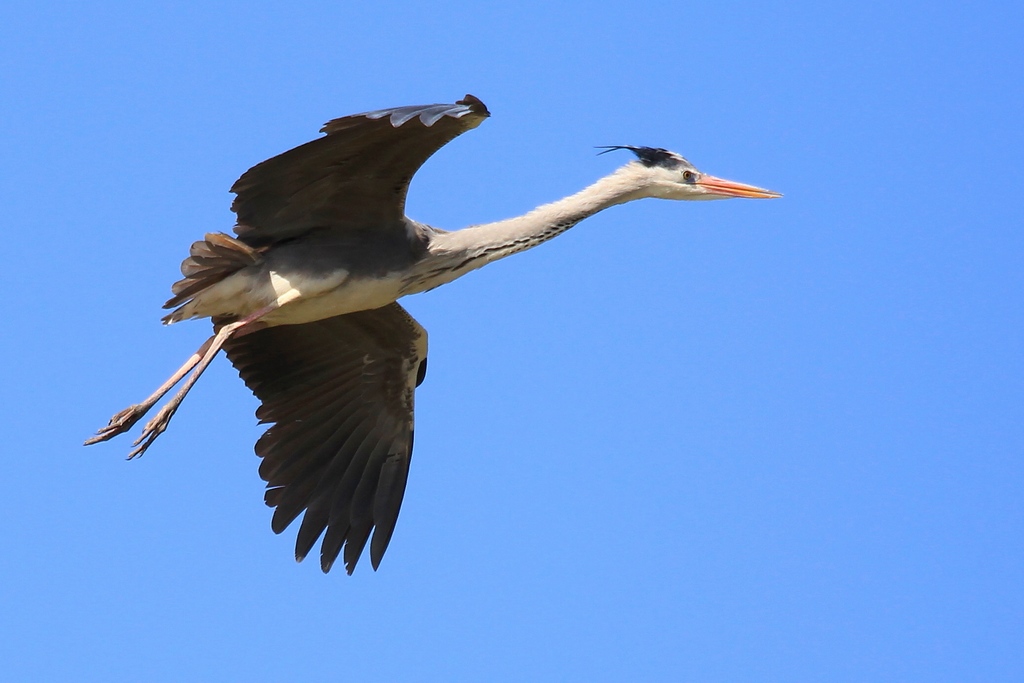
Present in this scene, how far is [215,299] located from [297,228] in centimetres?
63

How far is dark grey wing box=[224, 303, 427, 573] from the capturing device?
9188 millimetres

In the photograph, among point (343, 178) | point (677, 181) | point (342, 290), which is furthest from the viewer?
point (677, 181)

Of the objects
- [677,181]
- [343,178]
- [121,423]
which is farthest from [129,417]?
Result: [677,181]

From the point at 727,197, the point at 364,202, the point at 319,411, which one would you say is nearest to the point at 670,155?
the point at 727,197

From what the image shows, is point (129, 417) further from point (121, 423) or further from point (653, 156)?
point (653, 156)

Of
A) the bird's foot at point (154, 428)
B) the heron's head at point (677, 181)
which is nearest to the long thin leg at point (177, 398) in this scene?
the bird's foot at point (154, 428)

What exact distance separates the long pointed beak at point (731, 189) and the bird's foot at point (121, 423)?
12.8ft

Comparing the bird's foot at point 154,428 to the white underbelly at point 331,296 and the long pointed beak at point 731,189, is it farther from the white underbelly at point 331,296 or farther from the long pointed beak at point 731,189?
the long pointed beak at point 731,189

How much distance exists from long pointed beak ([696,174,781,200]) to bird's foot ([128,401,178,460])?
375 centimetres

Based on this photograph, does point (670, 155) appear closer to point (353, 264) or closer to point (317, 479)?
point (353, 264)

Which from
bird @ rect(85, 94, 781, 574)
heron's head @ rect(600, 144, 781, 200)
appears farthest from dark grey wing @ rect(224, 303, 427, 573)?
heron's head @ rect(600, 144, 781, 200)

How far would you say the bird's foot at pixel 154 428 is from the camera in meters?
8.02

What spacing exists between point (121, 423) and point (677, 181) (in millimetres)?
3844

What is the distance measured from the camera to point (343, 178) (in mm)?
8023
